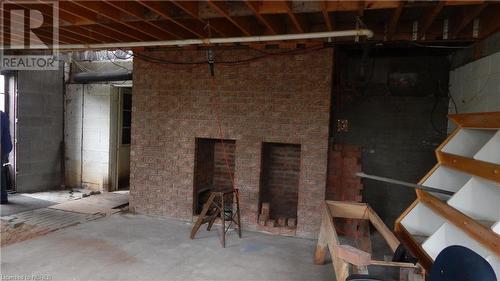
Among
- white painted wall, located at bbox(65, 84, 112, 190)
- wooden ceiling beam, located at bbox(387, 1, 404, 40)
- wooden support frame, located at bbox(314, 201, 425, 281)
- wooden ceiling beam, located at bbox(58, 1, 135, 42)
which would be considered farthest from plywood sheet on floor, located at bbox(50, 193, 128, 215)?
wooden ceiling beam, located at bbox(387, 1, 404, 40)

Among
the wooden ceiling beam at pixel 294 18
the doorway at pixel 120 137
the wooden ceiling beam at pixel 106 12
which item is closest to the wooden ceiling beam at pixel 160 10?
the wooden ceiling beam at pixel 106 12

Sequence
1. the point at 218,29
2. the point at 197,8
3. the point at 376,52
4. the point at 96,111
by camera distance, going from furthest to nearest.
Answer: the point at 96,111 → the point at 376,52 → the point at 218,29 → the point at 197,8

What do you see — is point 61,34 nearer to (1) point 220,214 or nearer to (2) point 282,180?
(1) point 220,214

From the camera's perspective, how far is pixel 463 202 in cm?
284

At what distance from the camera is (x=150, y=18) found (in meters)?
3.87

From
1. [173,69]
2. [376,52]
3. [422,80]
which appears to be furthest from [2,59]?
[422,80]

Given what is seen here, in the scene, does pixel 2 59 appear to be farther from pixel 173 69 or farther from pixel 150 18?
pixel 150 18

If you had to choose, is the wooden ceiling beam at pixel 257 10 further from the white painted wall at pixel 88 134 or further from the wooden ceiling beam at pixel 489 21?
the white painted wall at pixel 88 134

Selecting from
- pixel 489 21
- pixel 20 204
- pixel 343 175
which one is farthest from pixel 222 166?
pixel 489 21

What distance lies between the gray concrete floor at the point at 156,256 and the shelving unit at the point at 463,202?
1182 millimetres

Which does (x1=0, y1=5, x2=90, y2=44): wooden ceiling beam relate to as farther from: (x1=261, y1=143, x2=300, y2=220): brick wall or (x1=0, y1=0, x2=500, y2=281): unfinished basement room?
(x1=261, y1=143, x2=300, y2=220): brick wall

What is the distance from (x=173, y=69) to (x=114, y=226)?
8.47 feet

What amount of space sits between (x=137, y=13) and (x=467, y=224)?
365 centimetres

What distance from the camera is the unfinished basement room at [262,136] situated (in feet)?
11.4
